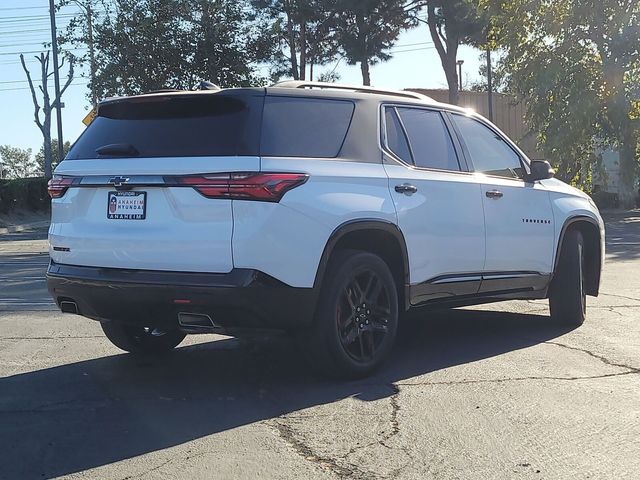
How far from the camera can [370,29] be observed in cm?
2919

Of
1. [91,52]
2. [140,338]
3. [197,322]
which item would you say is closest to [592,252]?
[140,338]

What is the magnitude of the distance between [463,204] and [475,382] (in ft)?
4.90

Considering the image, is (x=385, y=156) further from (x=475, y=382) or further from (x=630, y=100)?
(x=630, y=100)

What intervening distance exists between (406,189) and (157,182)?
5.83ft

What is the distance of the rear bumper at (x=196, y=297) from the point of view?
4.83 m

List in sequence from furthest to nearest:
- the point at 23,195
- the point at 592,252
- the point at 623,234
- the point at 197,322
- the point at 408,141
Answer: the point at 23,195 → the point at 623,234 → the point at 592,252 → the point at 408,141 → the point at 197,322

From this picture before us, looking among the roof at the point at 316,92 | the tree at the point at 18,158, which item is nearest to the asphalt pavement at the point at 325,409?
the roof at the point at 316,92

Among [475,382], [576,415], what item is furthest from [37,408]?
[576,415]

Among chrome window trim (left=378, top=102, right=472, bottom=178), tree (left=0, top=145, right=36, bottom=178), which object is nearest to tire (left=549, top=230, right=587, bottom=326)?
Result: chrome window trim (left=378, top=102, right=472, bottom=178)

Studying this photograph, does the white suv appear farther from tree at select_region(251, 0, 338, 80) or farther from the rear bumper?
tree at select_region(251, 0, 338, 80)

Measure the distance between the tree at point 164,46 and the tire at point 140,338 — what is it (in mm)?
23106

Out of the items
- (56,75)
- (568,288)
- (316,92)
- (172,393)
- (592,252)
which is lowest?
(172,393)

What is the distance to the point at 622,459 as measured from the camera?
13.3 feet

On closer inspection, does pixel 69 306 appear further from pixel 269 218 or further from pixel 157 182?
→ pixel 269 218
